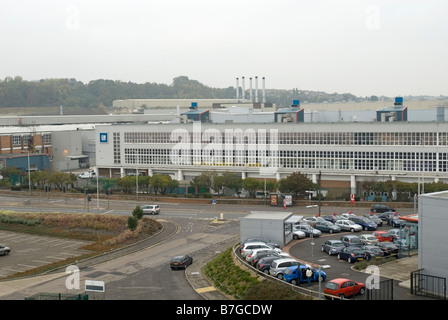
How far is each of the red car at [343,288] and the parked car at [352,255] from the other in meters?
4.42

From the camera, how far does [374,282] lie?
18.0 m

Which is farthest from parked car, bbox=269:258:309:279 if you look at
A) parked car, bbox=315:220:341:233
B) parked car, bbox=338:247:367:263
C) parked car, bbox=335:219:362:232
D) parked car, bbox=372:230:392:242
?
parked car, bbox=335:219:362:232

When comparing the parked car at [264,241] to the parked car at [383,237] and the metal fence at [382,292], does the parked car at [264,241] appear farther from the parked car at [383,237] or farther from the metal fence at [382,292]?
the metal fence at [382,292]

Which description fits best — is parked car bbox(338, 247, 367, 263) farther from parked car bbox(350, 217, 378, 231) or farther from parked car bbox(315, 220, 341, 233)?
parked car bbox(350, 217, 378, 231)

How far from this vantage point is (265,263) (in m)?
20.3

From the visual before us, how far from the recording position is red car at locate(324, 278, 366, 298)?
16.6 m

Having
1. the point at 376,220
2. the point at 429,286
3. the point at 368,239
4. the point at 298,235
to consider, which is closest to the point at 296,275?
the point at 429,286

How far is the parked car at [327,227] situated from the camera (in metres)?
28.4

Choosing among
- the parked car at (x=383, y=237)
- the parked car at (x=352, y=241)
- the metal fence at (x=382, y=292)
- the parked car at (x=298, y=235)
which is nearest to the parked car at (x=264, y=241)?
the parked car at (x=298, y=235)

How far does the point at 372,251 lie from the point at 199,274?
21.4 feet

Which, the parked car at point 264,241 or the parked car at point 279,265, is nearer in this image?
the parked car at point 279,265
